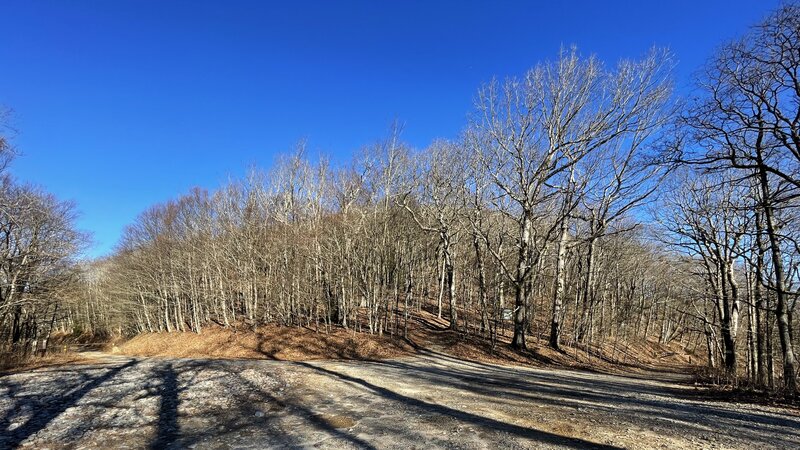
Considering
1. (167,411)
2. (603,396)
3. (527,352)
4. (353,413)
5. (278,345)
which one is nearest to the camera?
(353,413)

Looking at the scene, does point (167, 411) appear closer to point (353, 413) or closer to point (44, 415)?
point (44, 415)

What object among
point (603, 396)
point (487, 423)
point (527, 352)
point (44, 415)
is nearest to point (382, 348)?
point (527, 352)

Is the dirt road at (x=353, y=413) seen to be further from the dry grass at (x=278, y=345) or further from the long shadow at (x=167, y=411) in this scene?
the dry grass at (x=278, y=345)

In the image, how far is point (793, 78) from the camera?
8547 millimetres

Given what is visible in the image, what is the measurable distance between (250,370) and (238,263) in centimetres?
1416

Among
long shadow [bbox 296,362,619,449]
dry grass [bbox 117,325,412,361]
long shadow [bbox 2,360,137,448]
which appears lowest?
dry grass [bbox 117,325,412,361]

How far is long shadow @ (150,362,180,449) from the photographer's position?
5973 millimetres

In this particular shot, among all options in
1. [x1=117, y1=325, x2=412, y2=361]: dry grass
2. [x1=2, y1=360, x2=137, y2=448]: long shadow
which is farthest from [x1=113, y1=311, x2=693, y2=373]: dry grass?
[x1=2, y1=360, x2=137, y2=448]: long shadow

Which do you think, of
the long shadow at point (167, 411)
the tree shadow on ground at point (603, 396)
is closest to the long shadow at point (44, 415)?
the long shadow at point (167, 411)

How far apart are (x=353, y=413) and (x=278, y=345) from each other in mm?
12575

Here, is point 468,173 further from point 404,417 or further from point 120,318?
point 120,318

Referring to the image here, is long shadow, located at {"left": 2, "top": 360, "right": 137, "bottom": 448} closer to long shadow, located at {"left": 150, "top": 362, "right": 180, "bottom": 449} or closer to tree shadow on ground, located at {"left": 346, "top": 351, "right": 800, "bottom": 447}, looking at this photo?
long shadow, located at {"left": 150, "top": 362, "right": 180, "bottom": 449}

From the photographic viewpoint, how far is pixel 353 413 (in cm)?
712

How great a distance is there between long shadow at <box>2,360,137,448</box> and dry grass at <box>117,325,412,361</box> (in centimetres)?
808
